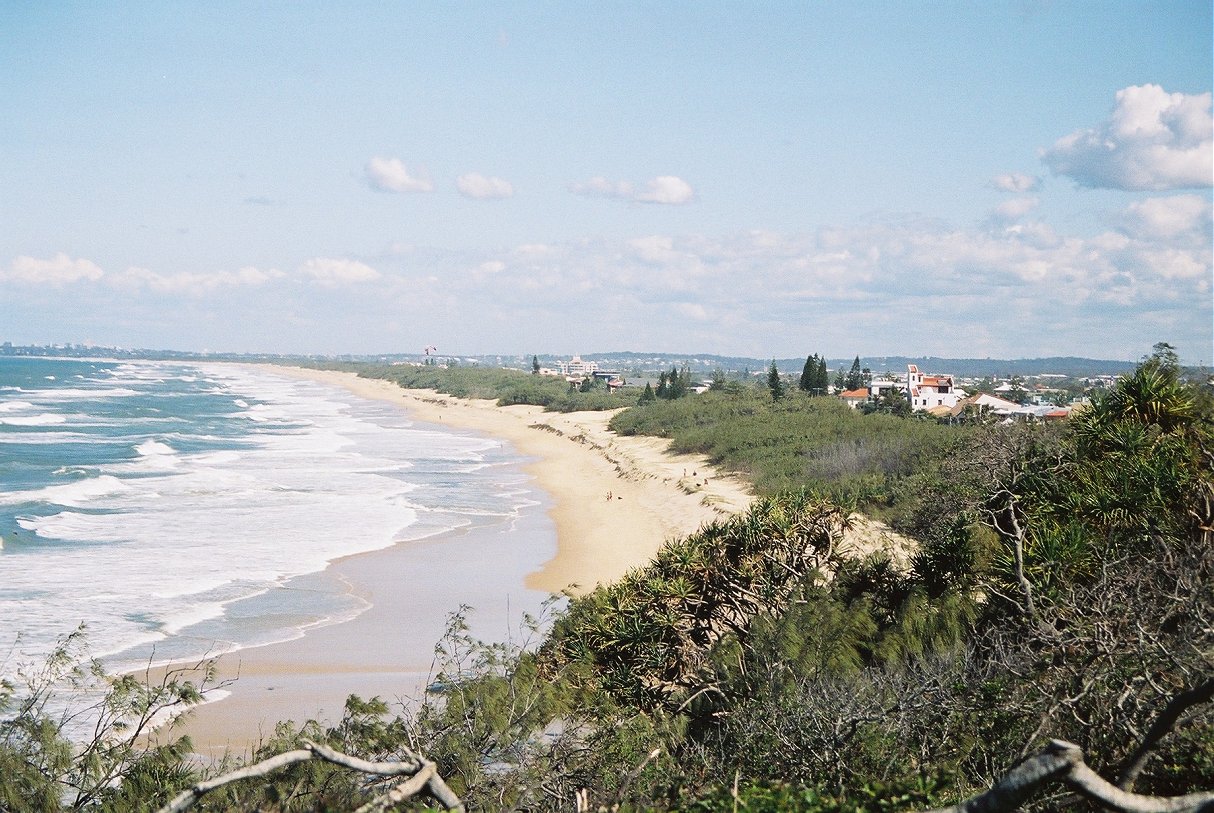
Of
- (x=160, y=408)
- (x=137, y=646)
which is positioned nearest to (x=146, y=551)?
(x=137, y=646)

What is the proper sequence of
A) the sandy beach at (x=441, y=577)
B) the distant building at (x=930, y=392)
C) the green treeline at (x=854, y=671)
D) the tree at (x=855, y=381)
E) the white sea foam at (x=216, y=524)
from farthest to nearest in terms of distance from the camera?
the tree at (x=855, y=381) < the distant building at (x=930, y=392) < the white sea foam at (x=216, y=524) < the sandy beach at (x=441, y=577) < the green treeline at (x=854, y=671)

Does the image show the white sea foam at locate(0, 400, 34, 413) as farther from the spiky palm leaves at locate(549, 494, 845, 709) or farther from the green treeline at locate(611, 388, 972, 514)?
the spiky palm leaves at locate(549, 494, 845, 709)

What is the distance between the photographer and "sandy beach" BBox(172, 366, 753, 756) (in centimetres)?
1500

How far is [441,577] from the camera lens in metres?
23.1

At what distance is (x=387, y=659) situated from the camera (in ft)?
56.6

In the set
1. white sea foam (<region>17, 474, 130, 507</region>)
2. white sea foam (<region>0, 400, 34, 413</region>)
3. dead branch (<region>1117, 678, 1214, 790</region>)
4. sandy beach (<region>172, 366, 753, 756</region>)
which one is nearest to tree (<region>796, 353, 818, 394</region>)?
sandy beach (<region>172, 366, 753, 756</region>)

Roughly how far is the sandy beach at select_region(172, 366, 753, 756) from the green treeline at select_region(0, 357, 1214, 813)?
1456 millimetres

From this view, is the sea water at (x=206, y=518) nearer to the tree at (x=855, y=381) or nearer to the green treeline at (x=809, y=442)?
the green treeline at (x=809, y=442)

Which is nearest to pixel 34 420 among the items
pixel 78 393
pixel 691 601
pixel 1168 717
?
pixel 78 393

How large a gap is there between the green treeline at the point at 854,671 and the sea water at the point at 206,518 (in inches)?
164

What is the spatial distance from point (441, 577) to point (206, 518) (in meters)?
9.07

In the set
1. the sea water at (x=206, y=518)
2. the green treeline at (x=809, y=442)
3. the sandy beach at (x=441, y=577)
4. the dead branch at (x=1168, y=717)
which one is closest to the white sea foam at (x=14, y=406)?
the sea water at (x=206, y=518)

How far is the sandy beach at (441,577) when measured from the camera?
15.0 meters

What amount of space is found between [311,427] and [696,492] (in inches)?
1393
